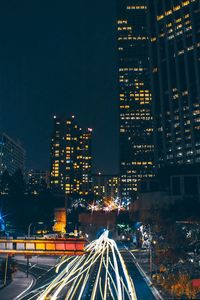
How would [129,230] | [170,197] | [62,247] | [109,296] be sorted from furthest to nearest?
1. [129,230]
2. [170,197]
3. [62,247]
4. [109,296]

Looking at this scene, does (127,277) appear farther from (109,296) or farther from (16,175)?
(16,175)

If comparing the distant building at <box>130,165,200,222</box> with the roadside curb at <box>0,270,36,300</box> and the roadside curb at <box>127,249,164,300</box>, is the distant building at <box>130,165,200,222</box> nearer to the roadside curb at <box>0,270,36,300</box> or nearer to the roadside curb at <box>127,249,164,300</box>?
the roadside curb at <box>127,249,164,300</box>

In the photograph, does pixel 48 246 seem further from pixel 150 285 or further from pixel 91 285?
pixel 150 285

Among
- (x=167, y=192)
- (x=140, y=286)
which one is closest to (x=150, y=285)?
(x=140, y=286)

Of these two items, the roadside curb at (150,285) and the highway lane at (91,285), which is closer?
the highway lane at (91,285)

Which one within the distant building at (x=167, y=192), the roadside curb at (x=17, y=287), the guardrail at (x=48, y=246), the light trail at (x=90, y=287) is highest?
the distant building at (x=167, y=192)

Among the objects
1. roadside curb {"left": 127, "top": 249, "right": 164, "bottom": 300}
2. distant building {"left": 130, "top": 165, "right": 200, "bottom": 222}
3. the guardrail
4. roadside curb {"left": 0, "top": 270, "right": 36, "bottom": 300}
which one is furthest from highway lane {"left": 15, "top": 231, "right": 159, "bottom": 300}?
distant building {"left": 130, "top": 165, "right": 200, "bottom": 222}

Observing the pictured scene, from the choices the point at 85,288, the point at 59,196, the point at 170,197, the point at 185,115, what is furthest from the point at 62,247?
the point at 185,115

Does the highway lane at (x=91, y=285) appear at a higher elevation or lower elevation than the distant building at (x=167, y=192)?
lower

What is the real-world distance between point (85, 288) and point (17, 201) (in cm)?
7160

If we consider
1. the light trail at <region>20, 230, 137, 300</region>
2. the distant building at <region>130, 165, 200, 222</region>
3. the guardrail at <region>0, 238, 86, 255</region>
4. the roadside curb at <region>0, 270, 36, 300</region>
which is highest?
the distant building at <region>130, 165, 200, 222</region>

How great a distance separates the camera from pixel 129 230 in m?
133

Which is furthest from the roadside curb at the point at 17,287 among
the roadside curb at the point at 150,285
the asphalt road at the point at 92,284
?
the roadside curb at the point at 150,285

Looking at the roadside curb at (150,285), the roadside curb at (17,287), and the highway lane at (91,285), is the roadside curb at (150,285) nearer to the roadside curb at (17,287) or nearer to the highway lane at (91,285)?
the highway lane at (91,285)
